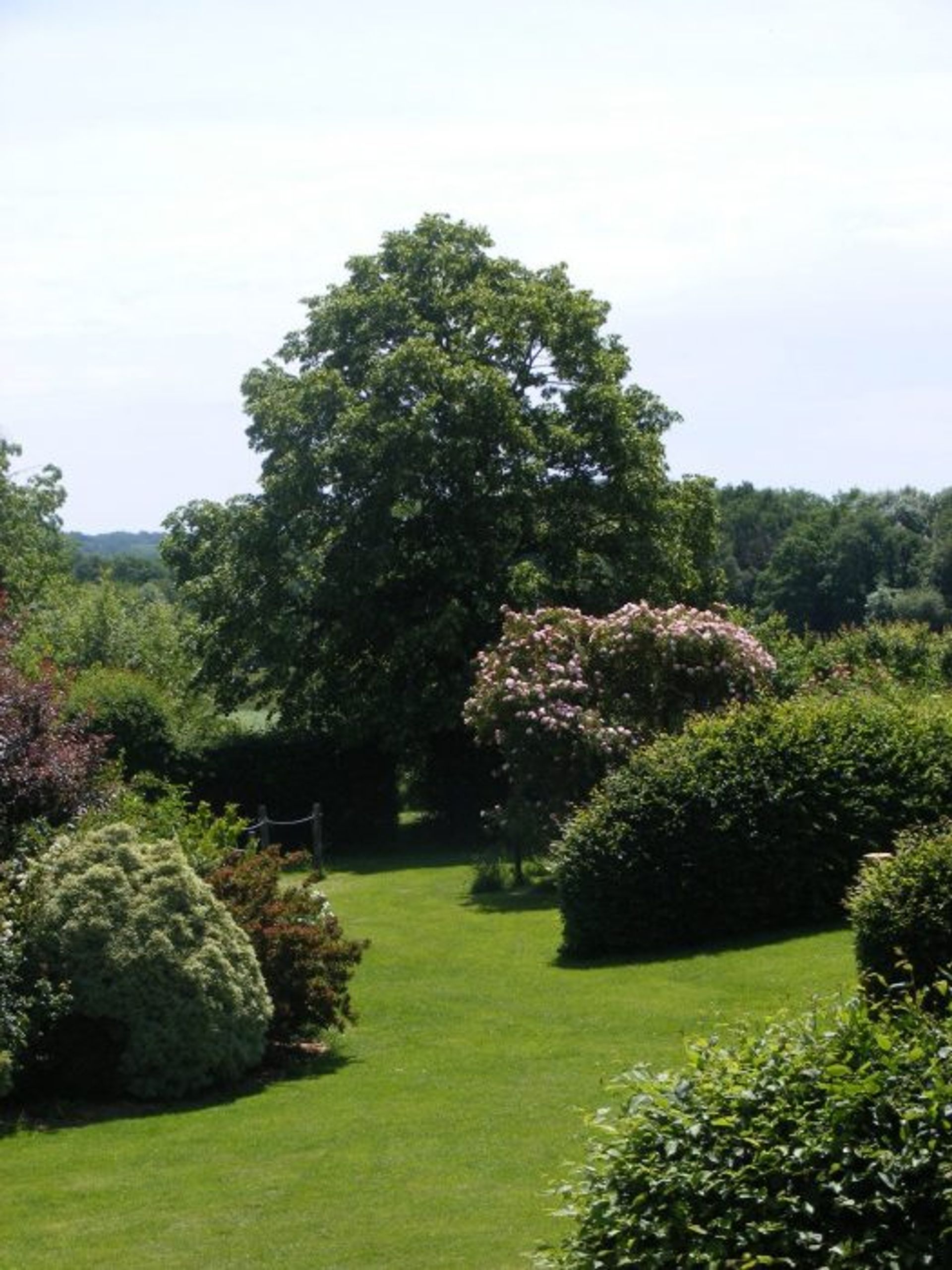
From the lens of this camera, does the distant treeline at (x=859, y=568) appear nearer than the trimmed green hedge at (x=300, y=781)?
No

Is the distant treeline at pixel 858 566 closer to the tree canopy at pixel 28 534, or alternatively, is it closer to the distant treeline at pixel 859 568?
the distant treeline at pixel 859 568

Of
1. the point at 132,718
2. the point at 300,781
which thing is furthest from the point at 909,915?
the point at 300,781

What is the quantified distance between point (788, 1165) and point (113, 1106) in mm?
9503

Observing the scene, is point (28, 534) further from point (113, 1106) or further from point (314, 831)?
point (113, 1106)

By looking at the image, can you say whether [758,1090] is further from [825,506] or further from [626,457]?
[825,506]

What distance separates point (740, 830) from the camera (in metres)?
20.5

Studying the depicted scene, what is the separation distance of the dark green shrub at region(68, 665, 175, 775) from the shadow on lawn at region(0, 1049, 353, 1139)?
745 inches

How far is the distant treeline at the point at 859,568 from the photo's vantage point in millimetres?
87375

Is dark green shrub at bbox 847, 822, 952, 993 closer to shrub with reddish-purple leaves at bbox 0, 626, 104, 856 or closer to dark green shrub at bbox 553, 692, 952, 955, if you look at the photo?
dark green shrub at bbox 553, 692, 952, 955

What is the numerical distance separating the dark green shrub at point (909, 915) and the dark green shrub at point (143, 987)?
503 centimetres

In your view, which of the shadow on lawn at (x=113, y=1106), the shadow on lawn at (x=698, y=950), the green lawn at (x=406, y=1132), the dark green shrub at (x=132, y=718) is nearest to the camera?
the green lawn at (x=406, y=1132)

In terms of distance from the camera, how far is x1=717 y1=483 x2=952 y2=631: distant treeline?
87.4 meters

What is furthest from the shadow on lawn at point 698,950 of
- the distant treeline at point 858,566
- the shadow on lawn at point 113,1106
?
the distant treeline at point 858,566

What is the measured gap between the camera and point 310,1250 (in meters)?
9.84
